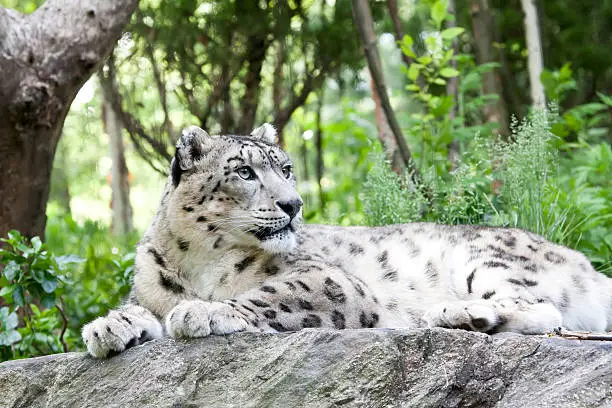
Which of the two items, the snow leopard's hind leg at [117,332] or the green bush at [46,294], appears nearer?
the snow leopard's hind leg at [117,332]

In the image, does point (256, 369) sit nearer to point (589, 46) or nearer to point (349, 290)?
point (349, 290)

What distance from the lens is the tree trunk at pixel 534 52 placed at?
9.34 metres

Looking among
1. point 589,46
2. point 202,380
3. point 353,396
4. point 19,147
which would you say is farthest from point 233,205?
point 589,46

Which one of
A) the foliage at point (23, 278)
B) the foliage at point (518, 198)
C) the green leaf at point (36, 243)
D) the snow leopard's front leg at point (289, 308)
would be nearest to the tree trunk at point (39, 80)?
the foliage at point (23, 278)

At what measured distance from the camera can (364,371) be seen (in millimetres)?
3697

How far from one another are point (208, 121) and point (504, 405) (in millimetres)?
6199

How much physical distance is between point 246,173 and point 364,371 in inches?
60.6

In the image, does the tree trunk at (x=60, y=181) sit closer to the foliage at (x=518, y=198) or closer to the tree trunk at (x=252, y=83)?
the tree trunk at (x=252, y=83)

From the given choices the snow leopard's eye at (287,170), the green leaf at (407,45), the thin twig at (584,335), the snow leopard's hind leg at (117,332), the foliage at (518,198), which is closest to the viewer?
the thin twig at (584,335)

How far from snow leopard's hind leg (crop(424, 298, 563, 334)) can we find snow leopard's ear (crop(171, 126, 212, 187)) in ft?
5.10

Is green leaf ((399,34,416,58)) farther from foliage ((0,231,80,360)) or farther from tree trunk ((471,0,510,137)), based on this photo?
foliage ((0,231,80,360))

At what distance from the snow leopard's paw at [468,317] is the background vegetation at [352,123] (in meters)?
2.20

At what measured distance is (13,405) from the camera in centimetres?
434

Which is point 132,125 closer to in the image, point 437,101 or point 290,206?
point 437,101
